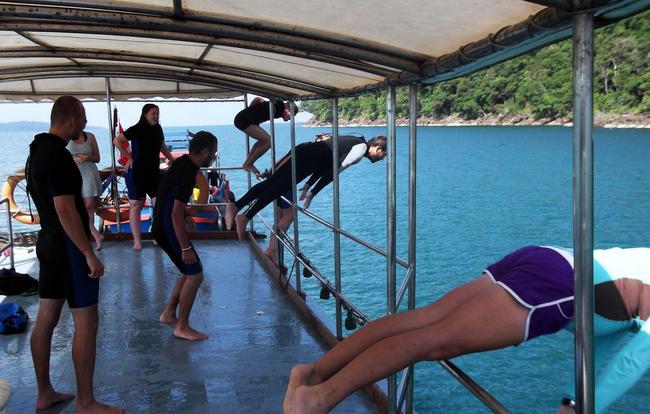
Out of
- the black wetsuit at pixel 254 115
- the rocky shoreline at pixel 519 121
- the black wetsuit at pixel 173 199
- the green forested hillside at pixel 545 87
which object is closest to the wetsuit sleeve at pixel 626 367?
the black wetsuit at pixel 173 199

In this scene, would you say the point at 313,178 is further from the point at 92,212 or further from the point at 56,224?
the point at 56,224

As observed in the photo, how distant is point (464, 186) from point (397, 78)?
3302 centimetres

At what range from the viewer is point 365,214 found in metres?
26.6

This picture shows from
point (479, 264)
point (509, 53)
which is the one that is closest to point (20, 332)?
point (509, 53)

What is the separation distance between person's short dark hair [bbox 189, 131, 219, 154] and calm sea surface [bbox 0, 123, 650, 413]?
2.21 metres

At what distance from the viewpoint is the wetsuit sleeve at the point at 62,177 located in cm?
268

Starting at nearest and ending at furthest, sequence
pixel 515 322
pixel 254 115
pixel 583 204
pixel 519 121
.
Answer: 1. pixel 583 204
2. pixel 515 322
3. pixel 254 115
4. pixel 519 121

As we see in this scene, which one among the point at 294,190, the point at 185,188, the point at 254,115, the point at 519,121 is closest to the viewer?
the point at 185,188

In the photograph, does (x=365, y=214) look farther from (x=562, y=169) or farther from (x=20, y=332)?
(x=20, y=332)

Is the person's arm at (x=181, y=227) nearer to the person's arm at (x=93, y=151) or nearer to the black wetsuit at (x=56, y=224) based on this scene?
the black wetsuit at (x=56, y=224)

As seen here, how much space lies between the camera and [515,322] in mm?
1782

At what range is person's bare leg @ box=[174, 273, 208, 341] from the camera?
13.1ft

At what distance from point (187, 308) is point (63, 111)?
5.58ft

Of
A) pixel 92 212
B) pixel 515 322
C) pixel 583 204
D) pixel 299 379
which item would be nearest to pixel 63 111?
pixel 299 379
